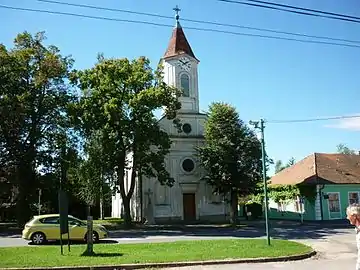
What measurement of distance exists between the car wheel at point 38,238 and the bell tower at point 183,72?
25.0 m

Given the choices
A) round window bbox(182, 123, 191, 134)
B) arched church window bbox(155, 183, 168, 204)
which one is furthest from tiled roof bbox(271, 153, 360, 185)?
arched church window bbox(155, 183, 168, 204)

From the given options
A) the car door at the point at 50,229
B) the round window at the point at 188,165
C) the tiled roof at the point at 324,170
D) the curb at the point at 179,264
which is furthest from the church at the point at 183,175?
the curb at the point at 179,264

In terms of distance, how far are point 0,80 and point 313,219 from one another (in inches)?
1160

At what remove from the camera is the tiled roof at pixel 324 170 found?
1661 inches

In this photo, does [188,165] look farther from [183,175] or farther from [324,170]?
[324,170]

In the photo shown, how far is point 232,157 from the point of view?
3909cm

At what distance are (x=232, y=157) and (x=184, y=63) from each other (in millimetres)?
12176

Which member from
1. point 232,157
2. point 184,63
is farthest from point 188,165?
point 184,63

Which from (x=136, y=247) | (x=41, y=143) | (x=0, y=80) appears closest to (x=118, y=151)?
(x=41, y=143)

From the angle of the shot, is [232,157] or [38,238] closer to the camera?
[38,238]

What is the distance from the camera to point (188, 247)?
19062mm

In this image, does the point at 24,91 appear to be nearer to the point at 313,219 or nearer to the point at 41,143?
the point at 41,143

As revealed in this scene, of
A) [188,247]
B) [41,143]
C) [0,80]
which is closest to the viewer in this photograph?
[188,247]

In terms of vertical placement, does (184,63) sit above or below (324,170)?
above
